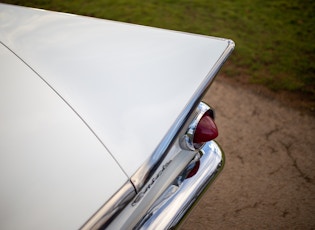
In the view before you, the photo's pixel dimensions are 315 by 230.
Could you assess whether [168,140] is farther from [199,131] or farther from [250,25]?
[250,25]

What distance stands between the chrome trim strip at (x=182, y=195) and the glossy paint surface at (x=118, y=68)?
0.37 metres

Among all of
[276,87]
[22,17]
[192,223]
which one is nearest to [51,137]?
[22,17]

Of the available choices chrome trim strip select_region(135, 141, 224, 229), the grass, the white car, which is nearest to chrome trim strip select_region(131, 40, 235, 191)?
the white car

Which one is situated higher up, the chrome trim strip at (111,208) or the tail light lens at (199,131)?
the chrome trim strip at (111,208)

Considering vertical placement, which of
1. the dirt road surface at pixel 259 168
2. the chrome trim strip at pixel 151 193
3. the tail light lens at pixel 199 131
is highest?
the tail light lens at pixel 199 131

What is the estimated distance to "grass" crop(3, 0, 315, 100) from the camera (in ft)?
10.3

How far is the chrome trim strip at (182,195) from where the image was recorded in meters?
1.20

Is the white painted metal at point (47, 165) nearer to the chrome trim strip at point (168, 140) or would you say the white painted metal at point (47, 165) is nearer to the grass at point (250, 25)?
the chrome trim strip at point (168, 140)

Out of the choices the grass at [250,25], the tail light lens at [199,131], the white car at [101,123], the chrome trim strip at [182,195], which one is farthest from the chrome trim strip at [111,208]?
the grass at [250,25]

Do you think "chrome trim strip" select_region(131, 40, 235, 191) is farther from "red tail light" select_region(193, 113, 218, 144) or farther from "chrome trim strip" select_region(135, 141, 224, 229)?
"chrome trim strip" select_region(135, 141, 224, 229)

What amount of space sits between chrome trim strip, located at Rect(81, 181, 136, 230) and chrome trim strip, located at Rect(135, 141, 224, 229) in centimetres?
29

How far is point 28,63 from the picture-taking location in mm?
1197

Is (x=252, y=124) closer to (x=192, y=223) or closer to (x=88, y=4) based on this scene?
(x=192, y=223)

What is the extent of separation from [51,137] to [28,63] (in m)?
0.44
